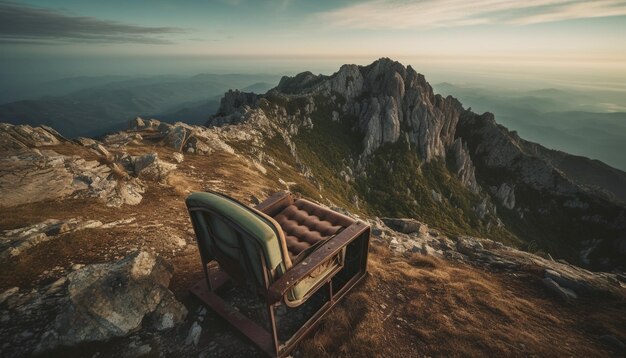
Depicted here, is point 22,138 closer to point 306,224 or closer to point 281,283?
point 306,224

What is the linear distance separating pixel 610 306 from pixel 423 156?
9138 cm

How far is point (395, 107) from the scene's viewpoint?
96.1 metres

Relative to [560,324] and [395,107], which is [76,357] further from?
[395,107]

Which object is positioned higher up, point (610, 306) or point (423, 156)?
point (610, 306)

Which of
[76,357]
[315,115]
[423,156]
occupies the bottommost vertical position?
[423,156]

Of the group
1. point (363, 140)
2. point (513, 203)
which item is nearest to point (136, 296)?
point (363, 140)

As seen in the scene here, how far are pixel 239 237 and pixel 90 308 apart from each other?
352 cm

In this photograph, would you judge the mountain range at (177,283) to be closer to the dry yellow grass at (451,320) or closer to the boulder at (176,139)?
the dry yellow grass at (451,320)

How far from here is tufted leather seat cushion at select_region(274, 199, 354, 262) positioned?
21.0 feet

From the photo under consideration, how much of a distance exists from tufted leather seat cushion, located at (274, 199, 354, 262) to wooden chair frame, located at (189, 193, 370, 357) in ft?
1.30

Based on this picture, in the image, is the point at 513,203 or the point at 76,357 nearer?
the point at 76,357

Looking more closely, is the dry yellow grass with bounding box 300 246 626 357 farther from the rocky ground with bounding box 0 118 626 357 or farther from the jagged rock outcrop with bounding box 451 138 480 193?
the jagged rock outcrop with bounding box 451 138 480 193

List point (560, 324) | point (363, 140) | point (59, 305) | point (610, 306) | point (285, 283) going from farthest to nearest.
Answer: point (363, 140), point (610, 306), point (560, 324), point (59, 305), point (285, 283)

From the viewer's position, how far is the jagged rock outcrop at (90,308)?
4.91m
